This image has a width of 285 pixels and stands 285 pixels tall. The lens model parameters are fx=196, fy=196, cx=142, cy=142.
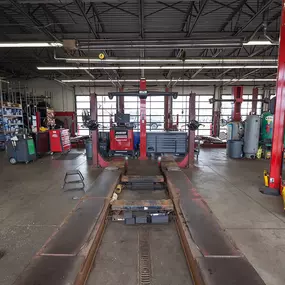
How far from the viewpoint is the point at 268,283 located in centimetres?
195

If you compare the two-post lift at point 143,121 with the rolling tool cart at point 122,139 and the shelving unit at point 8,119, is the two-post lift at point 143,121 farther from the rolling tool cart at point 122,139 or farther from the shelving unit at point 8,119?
the shelving unit at point 8,119

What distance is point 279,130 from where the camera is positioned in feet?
13.7

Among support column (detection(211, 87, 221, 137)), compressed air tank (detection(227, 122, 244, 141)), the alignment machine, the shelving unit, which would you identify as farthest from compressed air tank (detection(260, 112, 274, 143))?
the shelving unit

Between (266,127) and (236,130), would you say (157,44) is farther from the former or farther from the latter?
(266,127)

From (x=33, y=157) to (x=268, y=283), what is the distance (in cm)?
786

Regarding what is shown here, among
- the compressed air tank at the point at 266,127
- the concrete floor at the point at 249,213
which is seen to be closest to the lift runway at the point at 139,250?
the concrete floor at the point at 249,213

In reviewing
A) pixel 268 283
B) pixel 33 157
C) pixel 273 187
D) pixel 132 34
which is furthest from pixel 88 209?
pixel 132 34

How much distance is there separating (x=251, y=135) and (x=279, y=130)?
4.16m

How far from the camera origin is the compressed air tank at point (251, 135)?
7.90m

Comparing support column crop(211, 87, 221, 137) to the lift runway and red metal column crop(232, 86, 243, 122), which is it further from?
the lift runway

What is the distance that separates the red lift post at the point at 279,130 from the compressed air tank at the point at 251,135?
13.1 ft

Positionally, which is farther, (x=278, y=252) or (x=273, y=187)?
(x=273, y=187)

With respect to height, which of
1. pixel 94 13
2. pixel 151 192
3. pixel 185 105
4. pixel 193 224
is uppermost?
pixel 94 13

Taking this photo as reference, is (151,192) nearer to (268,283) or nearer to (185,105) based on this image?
(268,283)
